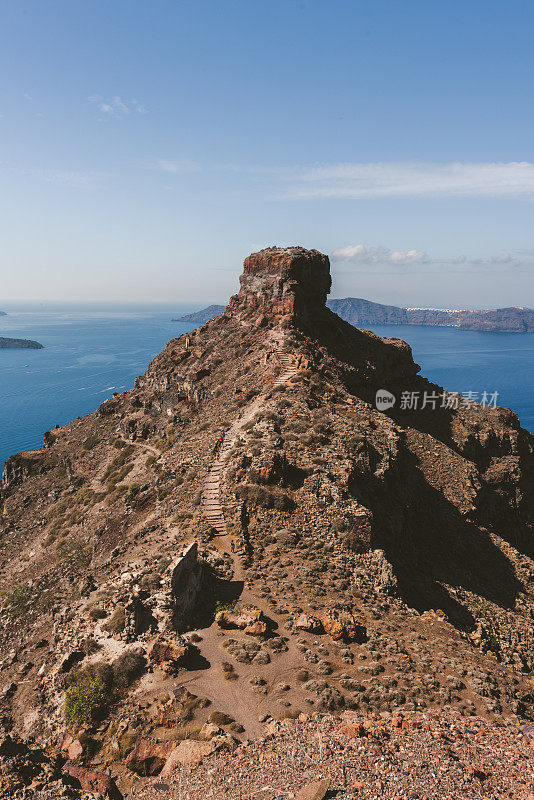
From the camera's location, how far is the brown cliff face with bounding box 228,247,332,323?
6134 centimetres

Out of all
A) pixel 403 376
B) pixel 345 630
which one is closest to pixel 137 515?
pixel 345 630

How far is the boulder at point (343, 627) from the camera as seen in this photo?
69.1ft

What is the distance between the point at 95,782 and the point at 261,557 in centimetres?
1435

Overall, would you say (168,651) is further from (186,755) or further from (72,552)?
(72,552)

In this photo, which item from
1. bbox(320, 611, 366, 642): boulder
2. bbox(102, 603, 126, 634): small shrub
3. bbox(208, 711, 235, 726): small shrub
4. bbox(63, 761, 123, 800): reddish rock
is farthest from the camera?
bbox(102, 603, 126, 634): small shrub

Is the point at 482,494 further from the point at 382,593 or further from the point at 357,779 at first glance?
the point at 357,779

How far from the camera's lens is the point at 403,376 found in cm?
7169

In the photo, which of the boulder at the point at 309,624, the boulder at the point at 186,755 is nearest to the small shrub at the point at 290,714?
the boulder at the point at 186,755

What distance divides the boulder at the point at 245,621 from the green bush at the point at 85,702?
6.14m

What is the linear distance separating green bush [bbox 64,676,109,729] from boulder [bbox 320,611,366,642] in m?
10.9

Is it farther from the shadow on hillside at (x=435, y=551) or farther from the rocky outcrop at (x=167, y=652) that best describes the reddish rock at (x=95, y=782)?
the shadow on hillside at (x=435, y=551)

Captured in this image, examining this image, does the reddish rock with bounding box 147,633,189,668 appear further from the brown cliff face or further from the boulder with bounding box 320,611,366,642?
the brown cliff face

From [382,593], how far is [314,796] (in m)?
14.7

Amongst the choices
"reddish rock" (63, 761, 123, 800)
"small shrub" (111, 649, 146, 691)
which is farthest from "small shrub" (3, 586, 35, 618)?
"reddish rock" (63, 761, 123, 800)
